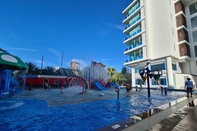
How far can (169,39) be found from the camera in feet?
69.7

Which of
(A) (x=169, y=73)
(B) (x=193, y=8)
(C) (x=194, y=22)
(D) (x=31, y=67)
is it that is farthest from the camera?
(D) (x=31, y=67)

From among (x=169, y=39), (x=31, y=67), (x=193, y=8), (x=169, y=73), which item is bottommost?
(x=169, y=73)

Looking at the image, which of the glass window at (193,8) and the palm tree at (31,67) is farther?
the palm tree at (31,67)

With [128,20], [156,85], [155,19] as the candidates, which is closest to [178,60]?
[156,85]

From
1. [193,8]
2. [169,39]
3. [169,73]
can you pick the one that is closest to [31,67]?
[169,73]

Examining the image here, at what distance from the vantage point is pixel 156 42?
23375 mm

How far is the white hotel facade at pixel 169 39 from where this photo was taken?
21.1m

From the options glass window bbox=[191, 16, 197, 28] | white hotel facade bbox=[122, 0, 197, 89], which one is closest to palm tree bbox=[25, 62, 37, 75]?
white hotel facade bbox=[122, 0, 197, 89]

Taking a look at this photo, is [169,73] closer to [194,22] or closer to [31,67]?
[194,22]

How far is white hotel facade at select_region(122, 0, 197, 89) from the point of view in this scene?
2112 centimetres

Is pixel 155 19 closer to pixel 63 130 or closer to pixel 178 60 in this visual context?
pixel 178 60

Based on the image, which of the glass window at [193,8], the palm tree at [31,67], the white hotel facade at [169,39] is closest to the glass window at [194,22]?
the white hotel facade at [169,39]

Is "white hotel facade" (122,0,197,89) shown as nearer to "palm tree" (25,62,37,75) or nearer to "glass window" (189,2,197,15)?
"glass window" (189,2,197,15)

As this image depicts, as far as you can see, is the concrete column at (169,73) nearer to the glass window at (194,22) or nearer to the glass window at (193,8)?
the glass window at (194,22)
